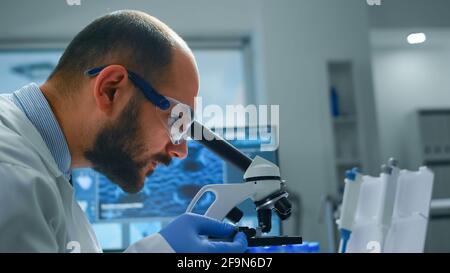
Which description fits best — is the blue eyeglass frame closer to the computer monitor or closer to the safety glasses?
the safety glasses

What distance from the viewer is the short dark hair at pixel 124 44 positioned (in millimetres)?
690

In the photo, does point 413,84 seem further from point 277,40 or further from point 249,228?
point 249,228

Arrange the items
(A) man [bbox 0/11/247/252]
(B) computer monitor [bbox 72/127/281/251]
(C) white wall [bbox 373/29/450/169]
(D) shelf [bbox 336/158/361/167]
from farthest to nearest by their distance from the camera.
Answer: (B) computer monitor [bbox 72/127/281/251] → (D) shelf [bbox 336/158/361/167] → (C) white wall [bbox 373/29/450/169] → (A) man [bbox 0/11/247/252]

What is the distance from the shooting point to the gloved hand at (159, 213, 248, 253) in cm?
60

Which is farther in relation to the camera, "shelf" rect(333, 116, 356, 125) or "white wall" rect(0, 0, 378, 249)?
"shelf" rect(333, 116, 356, 125)

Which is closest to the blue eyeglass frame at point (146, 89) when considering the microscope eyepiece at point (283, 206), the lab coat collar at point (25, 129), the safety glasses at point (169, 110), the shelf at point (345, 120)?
the safety glasses at point (169, 110)

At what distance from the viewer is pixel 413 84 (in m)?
0.83

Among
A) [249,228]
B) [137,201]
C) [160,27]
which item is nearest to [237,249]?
[249,228]

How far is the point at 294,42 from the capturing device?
896 millimetres

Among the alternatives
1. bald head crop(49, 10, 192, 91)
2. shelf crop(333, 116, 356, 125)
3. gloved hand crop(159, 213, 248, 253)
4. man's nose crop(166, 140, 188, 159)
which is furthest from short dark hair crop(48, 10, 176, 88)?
shelf crop(333, 116, 356, 125)

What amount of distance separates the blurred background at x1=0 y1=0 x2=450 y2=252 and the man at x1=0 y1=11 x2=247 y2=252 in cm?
3

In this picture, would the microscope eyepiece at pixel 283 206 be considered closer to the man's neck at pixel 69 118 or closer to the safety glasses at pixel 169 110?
the safety glasses at pixel 169 110

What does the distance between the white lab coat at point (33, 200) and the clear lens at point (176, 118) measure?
0.17 metres
